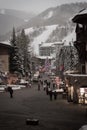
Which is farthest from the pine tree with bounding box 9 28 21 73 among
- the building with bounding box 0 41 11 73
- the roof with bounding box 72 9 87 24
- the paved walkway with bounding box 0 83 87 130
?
the paved walkway with bounding box 0 83 87 130

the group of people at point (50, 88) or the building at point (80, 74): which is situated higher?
the building at point (80, 74)

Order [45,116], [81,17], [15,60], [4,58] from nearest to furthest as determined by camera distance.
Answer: [45,116]
[81,17]
[15,60]
[4,58]

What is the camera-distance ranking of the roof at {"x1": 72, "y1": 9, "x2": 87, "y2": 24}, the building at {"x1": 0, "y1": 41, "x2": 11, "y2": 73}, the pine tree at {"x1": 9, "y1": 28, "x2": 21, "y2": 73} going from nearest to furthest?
the roof at {"x1": 72, "y1": 9, "x2": 87, "y2": 24}
the pine tree at {"x1": 9, "y1": 28, "x2": 21, "y2": 73}
the building at {"x1": 0, "y1": 41, "x2": 11, "y2": 73}

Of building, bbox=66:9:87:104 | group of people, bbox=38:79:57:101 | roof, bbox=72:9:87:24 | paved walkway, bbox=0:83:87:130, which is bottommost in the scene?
paved walkway, bbox=0:83:87:130

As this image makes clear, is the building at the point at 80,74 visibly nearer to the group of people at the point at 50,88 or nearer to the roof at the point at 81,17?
the roof at the point at 81,17

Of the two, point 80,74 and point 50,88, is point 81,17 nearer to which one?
point 80,74

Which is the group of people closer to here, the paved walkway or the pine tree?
the paved walkway

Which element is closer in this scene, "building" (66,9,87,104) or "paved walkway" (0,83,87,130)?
"paved walkway" (0,83,87,130)

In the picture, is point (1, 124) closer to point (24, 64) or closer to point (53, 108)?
point (53, 108)

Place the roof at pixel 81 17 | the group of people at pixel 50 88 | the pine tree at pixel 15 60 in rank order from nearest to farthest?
1. the roof at pixel 81 17
2. the group of people at pixel 50 88
3. the pine tree at pixel 15 60

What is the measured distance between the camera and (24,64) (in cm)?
11212

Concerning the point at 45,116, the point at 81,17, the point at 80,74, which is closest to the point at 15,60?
the point at 80,74

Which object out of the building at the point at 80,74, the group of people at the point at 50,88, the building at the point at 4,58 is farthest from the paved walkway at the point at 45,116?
the building at the point at 4,58

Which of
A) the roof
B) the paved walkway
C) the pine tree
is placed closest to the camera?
the paved walkway
